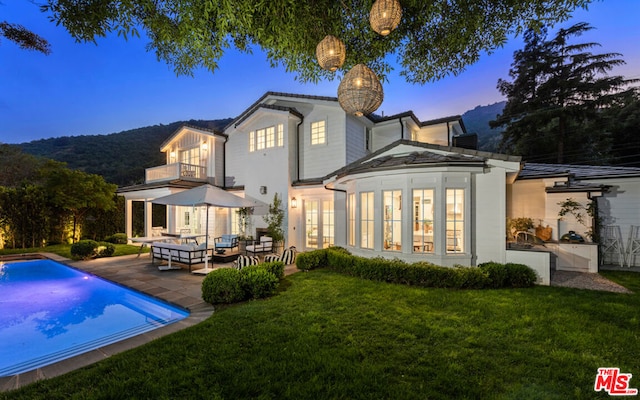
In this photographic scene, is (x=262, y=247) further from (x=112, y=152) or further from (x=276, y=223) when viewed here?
(x=112, y=152)

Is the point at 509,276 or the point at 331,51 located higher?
the point at 331,51

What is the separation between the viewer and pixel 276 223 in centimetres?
1250

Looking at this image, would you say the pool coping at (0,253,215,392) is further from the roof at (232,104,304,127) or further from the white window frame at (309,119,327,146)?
the roof at (232,104,304,127)

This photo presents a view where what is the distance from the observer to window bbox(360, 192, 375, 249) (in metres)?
8.21

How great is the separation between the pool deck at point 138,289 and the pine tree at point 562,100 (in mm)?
26409

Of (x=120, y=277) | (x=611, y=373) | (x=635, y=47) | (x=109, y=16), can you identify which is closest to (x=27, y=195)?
(x=120, y=277)

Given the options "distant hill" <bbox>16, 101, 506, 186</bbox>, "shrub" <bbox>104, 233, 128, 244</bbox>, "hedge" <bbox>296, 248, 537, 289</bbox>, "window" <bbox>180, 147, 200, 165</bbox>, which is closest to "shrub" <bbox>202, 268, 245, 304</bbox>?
"hedge" <bbox>296, 248, 537, 289</bbox>

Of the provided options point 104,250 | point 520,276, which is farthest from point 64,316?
point 520,276

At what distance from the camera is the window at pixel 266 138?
1298 centimetres

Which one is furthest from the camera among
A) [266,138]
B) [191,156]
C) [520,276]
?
[191,156]

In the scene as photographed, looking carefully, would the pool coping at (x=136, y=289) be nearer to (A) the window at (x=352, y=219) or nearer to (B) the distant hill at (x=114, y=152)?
(A) the window at (x=352, y=219)

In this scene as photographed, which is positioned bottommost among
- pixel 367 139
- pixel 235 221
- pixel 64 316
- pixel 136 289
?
pixel 64 316

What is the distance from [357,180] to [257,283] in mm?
4504

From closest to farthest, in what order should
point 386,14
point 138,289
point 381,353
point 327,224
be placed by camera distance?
point 386,14 → point 381,353 → point 138,289 → point 327,224
